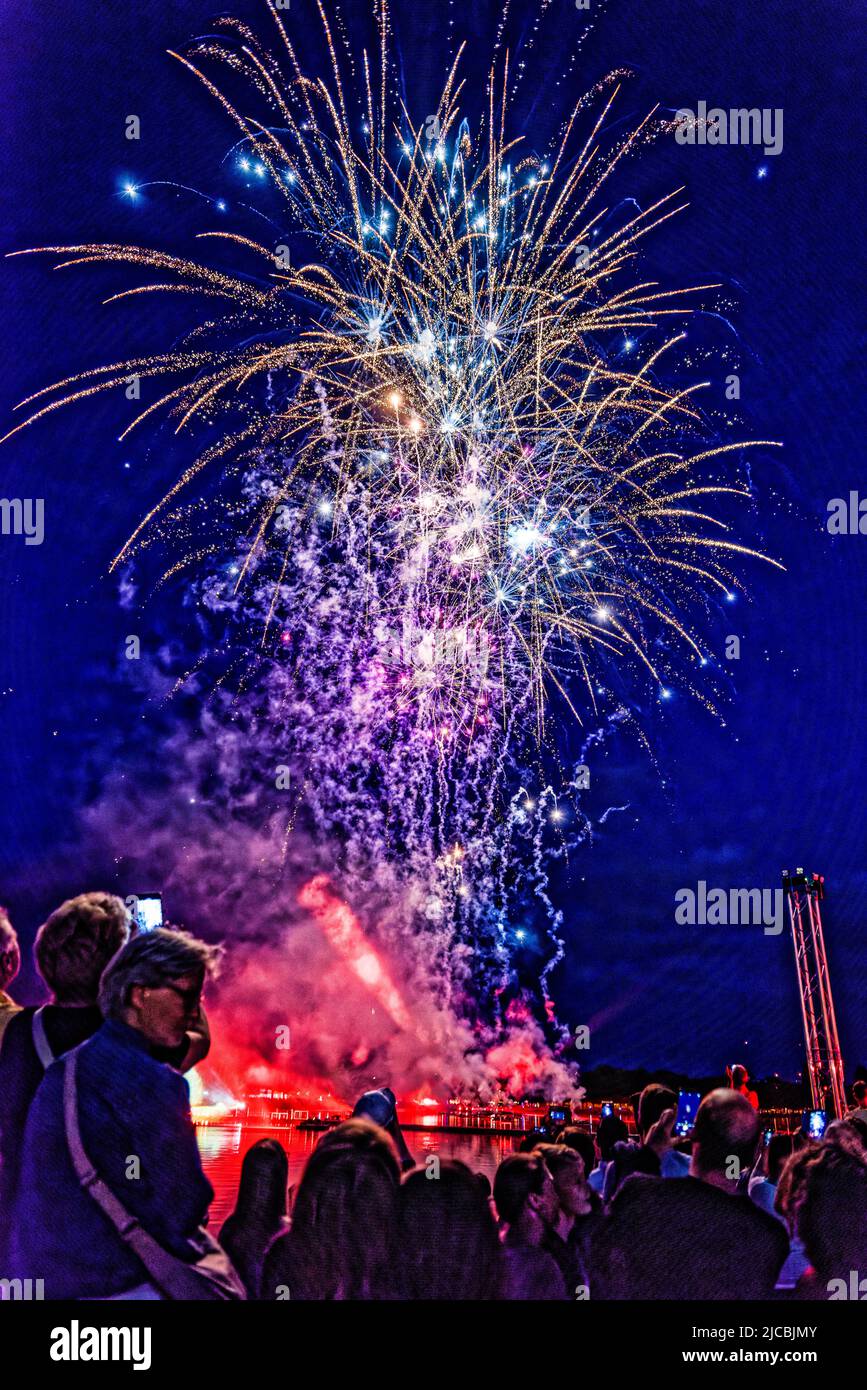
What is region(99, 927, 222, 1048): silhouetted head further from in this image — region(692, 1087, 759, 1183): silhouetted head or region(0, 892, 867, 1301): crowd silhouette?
region(692, 1087, 759, 1183): silhouetted head

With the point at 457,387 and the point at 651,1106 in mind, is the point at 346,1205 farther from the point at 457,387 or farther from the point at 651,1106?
the point at 457,387

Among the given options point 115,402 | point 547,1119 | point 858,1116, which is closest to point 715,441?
point 115,402

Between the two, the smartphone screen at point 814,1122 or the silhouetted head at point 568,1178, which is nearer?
the silhouetted head at point 568,1178

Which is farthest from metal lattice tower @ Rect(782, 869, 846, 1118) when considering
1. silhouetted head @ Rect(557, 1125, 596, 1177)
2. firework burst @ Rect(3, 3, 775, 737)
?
silhouetted head @ Rect(557, 1125, 596, 1177)

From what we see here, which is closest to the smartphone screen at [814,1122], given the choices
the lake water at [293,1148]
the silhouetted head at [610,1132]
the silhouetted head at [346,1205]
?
the lake water at [293,1148]

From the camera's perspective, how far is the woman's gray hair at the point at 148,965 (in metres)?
3.80

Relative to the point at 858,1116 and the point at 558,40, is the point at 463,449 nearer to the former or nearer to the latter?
the point at 558,40

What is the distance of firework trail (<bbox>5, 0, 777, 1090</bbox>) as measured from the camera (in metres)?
7.50

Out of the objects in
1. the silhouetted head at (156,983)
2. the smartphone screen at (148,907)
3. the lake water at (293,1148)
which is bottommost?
the lake water at (293,1148)

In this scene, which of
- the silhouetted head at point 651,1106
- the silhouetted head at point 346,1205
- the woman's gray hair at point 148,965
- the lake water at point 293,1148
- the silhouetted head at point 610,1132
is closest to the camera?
the woman's gray hair at point 148,965

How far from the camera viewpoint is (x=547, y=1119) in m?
8.81

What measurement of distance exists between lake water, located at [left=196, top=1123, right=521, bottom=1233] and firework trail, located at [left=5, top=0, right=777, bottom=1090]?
2.02ft

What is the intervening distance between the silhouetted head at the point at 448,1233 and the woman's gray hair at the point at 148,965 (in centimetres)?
125

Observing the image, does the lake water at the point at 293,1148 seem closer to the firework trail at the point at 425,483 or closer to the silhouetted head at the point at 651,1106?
the firework trail at the point at 425,483
